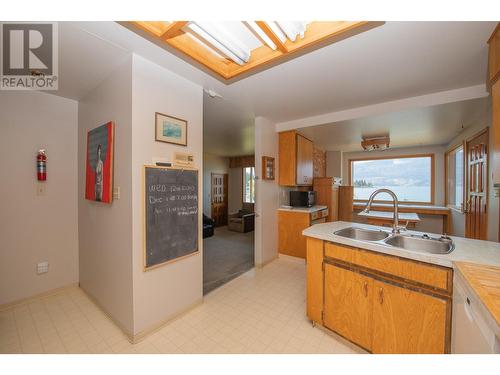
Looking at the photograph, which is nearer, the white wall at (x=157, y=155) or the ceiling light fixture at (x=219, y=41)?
the ceiling light fixture at (x=219, y=41)

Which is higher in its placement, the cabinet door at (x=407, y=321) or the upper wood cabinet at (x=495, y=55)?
the upper wood cabinet at (x=495, y=55)

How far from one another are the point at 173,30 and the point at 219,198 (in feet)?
18.8

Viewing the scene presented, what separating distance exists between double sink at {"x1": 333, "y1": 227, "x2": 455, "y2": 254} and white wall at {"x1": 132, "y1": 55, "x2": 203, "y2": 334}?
156cm

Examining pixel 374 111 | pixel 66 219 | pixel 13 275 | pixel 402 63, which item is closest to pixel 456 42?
pixel 402 63

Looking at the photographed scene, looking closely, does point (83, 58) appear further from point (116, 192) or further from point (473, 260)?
point (473, 260)

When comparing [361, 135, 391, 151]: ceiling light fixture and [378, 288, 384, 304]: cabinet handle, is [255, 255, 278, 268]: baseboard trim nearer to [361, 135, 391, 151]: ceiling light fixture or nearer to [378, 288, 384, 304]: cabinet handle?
[378, 288, 384, 304]: cabinet handle

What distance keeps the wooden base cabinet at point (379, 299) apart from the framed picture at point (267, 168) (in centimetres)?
157

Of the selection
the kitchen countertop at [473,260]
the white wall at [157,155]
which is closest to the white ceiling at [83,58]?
the white wall at [157,155]

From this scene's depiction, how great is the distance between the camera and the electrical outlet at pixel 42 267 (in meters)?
2.22

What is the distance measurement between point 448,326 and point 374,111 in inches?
95.6

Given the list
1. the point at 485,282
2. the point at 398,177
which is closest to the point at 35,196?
the point at 485,282

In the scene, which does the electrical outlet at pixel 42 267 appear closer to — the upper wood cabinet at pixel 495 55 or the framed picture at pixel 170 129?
the framed picture at pixel 170 129

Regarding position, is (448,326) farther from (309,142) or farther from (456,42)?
(309,142)
